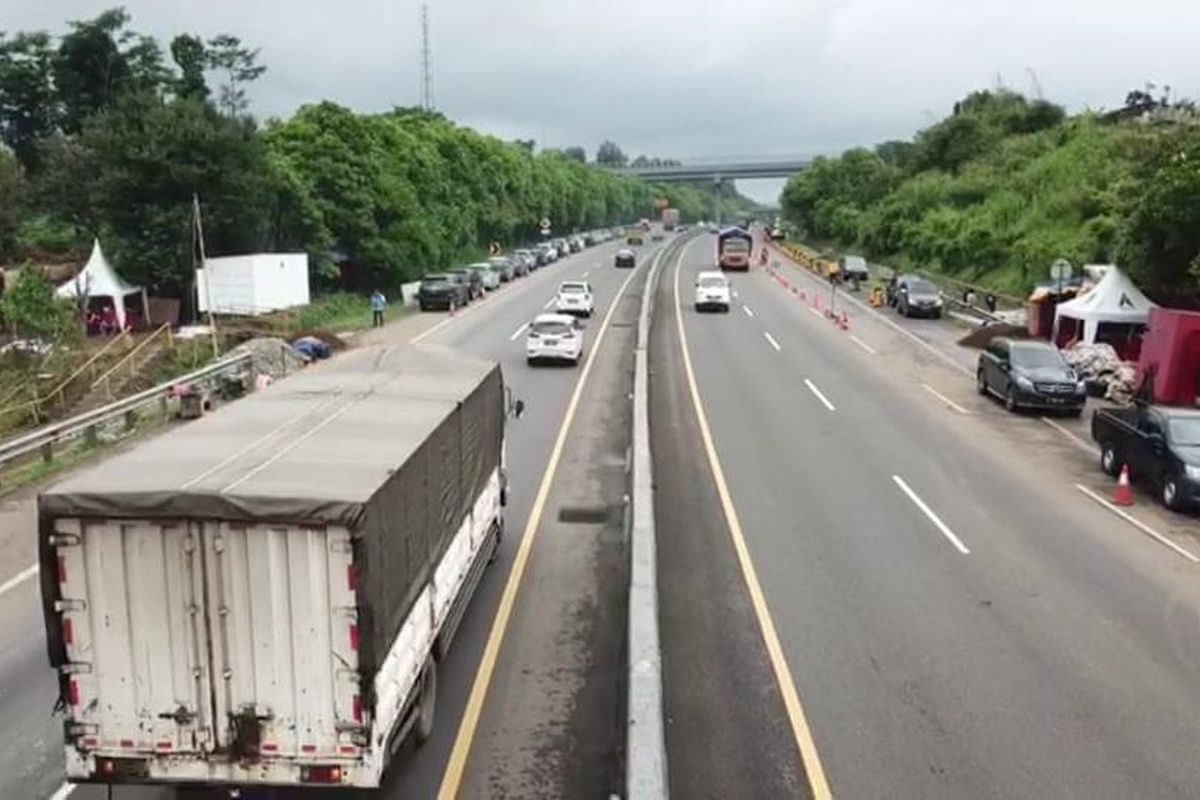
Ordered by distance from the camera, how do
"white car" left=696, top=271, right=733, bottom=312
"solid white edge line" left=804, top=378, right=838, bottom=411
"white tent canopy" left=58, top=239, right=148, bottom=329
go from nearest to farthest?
"solid white edge line" left=804, top=378, right=838, bottom=411
"white tent canopy" left=58, top=239, right=148, bottom=329
"white car" left=696, top=271, right=733, bottom=312

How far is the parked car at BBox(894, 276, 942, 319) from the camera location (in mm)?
48094

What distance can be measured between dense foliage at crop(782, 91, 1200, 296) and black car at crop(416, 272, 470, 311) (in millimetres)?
25144

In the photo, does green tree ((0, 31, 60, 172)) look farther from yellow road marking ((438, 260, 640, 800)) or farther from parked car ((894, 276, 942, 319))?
yellow road marking ((438, 260, 640, 800))

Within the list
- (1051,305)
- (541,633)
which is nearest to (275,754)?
(541,633)

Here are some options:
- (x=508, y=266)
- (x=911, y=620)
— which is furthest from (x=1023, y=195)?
(x=911, y=620)

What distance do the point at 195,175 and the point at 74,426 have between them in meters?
25.4

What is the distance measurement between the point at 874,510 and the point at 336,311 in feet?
121

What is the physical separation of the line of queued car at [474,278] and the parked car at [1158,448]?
Answer: 3341 centimetres

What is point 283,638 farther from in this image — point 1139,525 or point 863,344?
point 863,344

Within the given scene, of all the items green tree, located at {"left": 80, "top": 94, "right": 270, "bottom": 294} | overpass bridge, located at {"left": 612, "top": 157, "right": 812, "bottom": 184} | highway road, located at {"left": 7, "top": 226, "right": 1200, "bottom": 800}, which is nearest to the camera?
highway road, located at {"left": 7, "top": 226, "right": 1200, "bottom": 800}

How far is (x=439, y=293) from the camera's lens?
50.0 meters

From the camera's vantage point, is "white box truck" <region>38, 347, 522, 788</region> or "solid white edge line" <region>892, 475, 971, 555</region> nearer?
"white box truck" <region>38, 347, 522, 788</region>

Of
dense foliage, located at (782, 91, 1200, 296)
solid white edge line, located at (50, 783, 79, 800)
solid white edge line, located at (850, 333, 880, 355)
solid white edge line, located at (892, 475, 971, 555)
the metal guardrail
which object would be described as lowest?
solid white edge line, located at (850, 333, 880, 355)

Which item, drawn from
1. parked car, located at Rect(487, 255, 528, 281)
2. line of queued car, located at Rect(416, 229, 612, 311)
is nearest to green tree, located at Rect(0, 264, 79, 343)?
line of queued car, located at Rect(416, 229, 612, 311)
